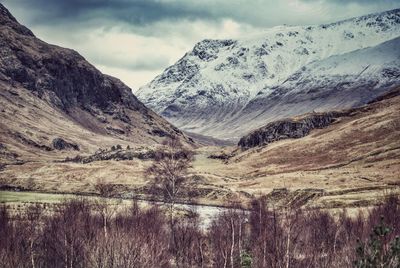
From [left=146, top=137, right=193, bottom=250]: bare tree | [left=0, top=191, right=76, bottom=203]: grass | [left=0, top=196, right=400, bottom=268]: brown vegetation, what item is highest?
[left=146, top=137, right=193, bottom=250]: bare tree

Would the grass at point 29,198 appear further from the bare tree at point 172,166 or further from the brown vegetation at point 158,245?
the bare tree at point 172,166

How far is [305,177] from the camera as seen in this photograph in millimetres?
164250

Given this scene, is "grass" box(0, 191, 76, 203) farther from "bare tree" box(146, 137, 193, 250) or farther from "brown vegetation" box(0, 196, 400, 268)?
"bare tree" box(146, 137, 193, 250)

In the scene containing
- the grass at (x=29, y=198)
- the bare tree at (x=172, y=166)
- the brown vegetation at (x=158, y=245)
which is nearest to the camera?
the brown vegetation at (x=158, y=245)

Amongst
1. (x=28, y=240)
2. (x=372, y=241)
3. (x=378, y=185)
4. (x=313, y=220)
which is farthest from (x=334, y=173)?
(x=372, y=241)

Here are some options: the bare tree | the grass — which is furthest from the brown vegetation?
the grass

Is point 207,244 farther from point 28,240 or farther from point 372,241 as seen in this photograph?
point 372,241

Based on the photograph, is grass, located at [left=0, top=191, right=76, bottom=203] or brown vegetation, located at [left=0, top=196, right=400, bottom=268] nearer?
brown vegetation, located at [left=0, top=196, right=400, bottom=268]

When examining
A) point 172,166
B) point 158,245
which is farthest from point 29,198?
point 158,245

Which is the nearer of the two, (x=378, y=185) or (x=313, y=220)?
(x=313, y=220)

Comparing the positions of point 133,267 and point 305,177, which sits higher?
point 305,177

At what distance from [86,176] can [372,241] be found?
166 m

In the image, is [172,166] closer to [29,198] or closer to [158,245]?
[158,245]

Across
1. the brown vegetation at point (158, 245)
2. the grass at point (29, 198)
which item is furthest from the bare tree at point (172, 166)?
the grass at point (29, 198)
